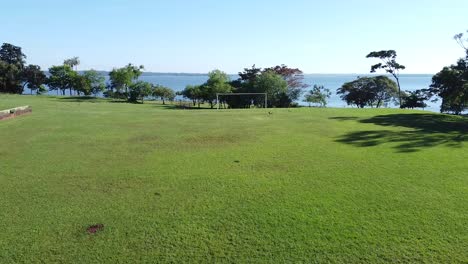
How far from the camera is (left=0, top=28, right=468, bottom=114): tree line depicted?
38.4 meters

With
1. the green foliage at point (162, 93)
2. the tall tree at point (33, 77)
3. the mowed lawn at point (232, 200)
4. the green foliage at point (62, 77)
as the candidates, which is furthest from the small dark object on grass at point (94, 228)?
the tall tree at point (33, 77)

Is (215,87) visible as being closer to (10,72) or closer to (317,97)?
(317,97)

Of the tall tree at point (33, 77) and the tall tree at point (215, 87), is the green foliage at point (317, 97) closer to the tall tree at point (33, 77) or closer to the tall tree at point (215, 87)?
the tall tree at point (215, 87)

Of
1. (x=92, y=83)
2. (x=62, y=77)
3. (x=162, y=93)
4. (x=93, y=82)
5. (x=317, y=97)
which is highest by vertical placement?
(x=62, y=77)

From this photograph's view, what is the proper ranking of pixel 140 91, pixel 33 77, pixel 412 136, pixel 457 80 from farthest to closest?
pixel 33 77 < pixel 140 91 < pixel 457 80 < pixel 412 136

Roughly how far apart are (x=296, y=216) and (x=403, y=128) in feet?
37.7

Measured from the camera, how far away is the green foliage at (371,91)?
43.5m

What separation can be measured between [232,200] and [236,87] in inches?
1542

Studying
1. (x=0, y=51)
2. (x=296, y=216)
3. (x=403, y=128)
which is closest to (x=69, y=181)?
(x=296, y=216)

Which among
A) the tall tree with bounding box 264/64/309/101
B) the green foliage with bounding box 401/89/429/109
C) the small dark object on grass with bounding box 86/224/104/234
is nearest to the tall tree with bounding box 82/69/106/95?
the tall tree with bounding box 264/64/309/101

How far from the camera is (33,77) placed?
5550 cm

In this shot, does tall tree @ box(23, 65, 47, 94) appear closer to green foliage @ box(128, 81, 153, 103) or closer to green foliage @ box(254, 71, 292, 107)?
green foliage @ box(128, 81, 153, 103)

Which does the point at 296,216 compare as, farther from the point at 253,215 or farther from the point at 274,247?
the point at 274,247

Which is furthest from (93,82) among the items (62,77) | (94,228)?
(94,228)
